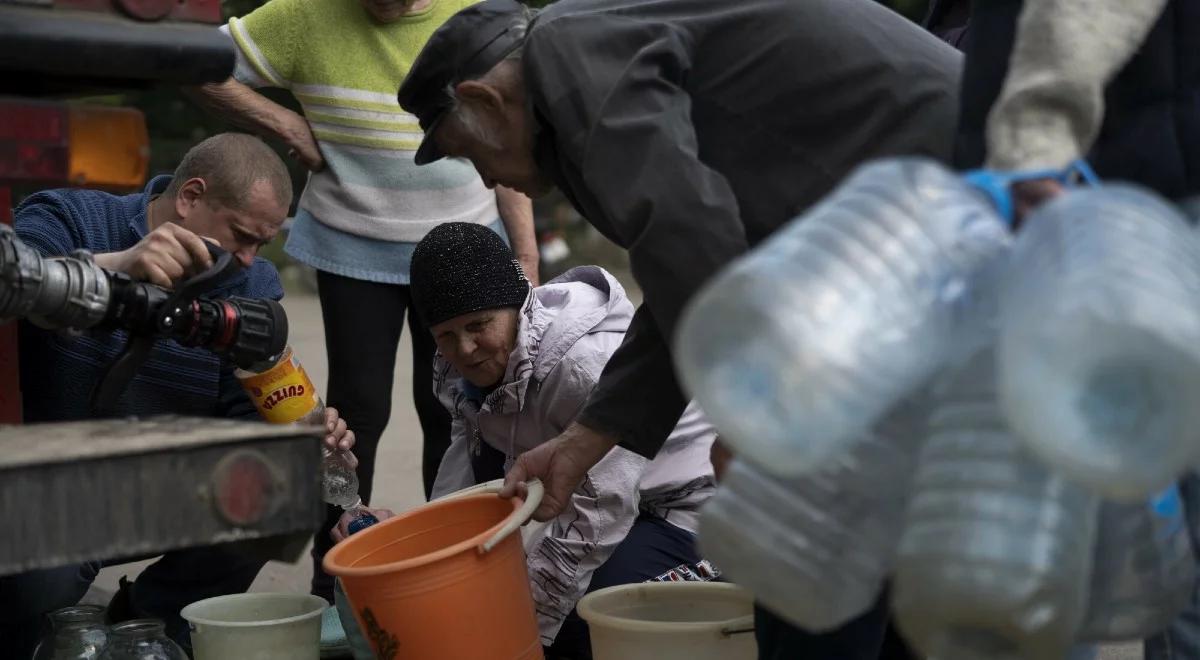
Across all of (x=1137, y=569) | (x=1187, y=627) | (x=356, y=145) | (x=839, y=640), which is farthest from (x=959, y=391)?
(x=356, y=145)

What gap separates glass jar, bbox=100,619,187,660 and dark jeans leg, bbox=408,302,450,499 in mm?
1229

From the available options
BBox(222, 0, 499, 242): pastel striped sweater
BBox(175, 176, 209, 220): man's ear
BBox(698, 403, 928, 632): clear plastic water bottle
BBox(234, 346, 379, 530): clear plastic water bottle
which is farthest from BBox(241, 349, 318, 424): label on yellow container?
BBox(698, 403, 928, 632): clear plastic water bottle

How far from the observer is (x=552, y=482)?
289cm

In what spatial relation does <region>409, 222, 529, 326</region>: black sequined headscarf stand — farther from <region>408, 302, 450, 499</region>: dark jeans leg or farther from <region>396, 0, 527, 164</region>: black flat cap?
<region>396, 0, 527, 164</region>: black flat cap

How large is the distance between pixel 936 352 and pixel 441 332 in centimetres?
236

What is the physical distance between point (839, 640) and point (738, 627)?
44 centimetres

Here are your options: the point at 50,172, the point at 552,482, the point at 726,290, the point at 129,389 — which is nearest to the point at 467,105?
the point at 552,482

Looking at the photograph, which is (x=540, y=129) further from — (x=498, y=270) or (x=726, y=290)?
(x=726, y=290)

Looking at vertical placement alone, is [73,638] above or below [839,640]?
below

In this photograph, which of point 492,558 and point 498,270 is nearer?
point 492,558

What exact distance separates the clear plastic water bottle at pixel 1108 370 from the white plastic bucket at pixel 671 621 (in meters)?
1.61

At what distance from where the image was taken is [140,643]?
304cm

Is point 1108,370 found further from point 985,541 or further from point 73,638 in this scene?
point 73,638

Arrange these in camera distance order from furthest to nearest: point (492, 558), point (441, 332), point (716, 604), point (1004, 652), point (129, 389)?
point (441, 332)
point (129, 389)
point (716, 604)
point (492, 558)
point (1004, 652)
